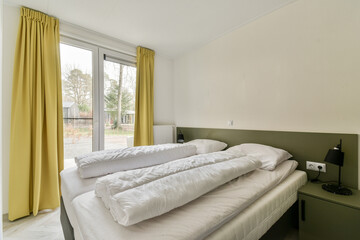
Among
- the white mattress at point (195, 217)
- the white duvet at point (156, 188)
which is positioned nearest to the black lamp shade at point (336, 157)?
the white mattress at point (195, 217)

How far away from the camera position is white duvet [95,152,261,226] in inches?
33.6

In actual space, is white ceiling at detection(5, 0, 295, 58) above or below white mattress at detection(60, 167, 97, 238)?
above

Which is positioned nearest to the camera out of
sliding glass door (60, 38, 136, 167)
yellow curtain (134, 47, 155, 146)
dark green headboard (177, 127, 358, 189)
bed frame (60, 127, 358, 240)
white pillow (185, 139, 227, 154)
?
bed frame (60, 127, 358, 240)

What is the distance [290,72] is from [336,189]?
4.21 ft

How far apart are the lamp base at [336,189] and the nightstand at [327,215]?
0.12 feet

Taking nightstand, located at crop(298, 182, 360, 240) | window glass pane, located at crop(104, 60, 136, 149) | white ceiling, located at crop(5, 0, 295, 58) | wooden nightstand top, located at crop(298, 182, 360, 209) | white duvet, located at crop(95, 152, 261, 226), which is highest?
white ceiling, located at crop(5, 0, 295, 58)

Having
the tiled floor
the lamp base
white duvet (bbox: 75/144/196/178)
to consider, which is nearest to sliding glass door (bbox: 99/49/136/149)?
the tiled floor

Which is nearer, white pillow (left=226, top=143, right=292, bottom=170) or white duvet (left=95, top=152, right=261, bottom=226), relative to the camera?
white duvet (left=95, top=152, right=261, bottom=226)

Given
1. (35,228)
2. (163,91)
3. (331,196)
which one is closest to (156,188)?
(331,196)

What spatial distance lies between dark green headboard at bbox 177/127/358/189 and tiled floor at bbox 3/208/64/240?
2.43 meters

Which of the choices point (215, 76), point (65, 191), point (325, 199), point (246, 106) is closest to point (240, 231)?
point (325, 199)

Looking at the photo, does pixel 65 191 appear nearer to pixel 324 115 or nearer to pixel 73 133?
pixel 73 133

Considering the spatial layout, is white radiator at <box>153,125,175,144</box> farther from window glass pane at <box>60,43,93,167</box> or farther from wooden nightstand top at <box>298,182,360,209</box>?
wooden nightstand top at <box>298,182,360,209</box>

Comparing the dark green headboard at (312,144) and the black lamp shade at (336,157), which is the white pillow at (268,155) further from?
the black lamp shade at (336,157)
